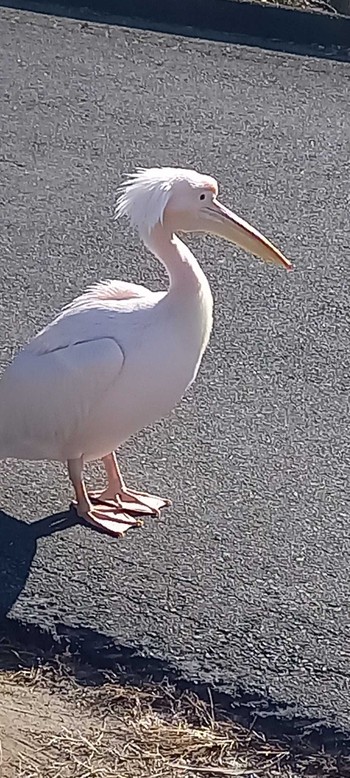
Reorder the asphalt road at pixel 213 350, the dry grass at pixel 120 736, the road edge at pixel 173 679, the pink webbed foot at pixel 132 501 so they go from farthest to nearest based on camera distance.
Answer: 1. the pink webbed foot at pixel 132 501
2. the asphalt road at pixel 213 350
3. the road edge at pixel 173 679
4. the dry grass at pixel 120 736

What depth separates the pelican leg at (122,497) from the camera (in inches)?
165

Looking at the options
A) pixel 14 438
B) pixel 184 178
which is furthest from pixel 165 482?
pixel 184 178

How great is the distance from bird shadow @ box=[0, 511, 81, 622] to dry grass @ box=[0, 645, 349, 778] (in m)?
0.35

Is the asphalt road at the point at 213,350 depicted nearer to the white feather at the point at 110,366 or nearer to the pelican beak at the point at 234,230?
the white feather at the point at 110,366

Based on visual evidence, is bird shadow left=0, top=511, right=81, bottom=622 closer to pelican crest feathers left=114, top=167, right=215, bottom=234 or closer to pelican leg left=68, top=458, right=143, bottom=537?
pelican leg left=68, top=458, right=143, bottom=537

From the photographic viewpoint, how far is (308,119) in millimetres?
7547

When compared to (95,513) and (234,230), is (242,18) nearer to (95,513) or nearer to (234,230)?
(234,230)

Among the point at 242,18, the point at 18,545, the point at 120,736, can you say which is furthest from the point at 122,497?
the point at 242,18

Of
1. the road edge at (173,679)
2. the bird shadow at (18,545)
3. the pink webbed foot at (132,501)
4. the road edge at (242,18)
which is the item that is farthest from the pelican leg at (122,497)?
the road edge at (242,18)

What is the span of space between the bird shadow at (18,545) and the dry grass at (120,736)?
0.35m

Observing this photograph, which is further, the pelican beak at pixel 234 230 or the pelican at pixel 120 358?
the pelican beak at pixel 234 230

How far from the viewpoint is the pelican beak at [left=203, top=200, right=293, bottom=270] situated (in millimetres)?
4074

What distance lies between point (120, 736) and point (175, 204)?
5.03 ft

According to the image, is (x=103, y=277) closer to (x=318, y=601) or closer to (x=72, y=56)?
(x=318, y=601)
